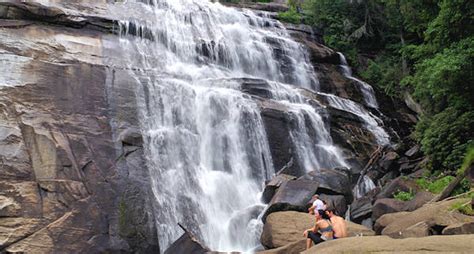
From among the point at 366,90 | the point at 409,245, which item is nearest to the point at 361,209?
the point at 409,245

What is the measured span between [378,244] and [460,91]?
1103 centimetres

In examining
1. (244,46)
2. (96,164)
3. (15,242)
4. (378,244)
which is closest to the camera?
(378,244)

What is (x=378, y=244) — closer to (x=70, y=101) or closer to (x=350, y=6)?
(x=70, y=101)

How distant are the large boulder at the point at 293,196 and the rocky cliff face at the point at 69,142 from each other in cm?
359

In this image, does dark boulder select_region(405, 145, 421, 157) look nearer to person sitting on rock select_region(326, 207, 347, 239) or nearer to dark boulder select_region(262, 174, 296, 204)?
dark boulder select_region(262, 174, 296, 204)

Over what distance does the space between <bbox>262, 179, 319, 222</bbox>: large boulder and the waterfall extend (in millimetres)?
797

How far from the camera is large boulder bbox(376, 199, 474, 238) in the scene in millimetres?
9484

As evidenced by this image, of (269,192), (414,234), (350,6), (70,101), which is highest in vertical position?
(350,6)

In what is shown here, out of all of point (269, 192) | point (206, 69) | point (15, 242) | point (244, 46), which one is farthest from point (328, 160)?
point (15, 242)

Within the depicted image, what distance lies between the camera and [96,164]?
13836 mm

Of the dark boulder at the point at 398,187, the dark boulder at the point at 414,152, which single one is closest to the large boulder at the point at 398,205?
the dark boulder at the point at 398,187

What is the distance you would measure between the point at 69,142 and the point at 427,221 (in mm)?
10192

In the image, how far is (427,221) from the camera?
982cm

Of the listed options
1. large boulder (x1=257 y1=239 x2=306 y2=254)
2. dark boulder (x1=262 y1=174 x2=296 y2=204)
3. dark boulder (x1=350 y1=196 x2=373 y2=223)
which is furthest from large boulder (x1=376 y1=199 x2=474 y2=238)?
dark boulder (x1=262 y1=174 x2=296 y2=204)
